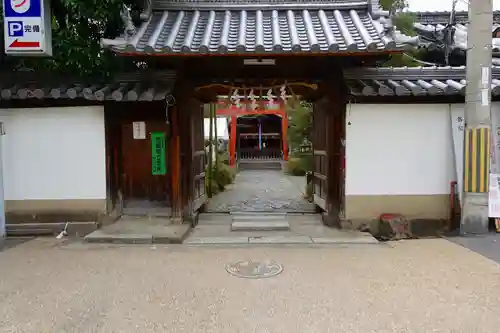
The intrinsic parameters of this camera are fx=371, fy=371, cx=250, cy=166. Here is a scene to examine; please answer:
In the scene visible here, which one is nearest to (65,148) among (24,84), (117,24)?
(24,84)

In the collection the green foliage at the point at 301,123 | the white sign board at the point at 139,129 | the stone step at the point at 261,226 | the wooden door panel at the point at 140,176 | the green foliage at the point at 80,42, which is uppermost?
the green foliage at the point at 80,42

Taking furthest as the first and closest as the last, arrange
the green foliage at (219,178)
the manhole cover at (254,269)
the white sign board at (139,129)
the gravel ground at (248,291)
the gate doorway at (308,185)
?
the green foliage at (219,178)
the white sign board at (139,129)
the gate doorway at (308,185)
the manhole cover at (254,269)
the gravel ground at (248,291)

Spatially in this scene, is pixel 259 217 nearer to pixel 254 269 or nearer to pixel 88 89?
pixel 254 269

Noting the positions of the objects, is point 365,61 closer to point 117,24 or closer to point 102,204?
point 117,24

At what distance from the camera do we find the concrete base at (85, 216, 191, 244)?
7.23 m

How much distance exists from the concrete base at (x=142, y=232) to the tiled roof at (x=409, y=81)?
460 centimetres

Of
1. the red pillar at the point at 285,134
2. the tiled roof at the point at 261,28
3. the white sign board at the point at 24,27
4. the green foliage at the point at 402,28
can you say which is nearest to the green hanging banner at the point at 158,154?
the tiled roof at the point at 261,28

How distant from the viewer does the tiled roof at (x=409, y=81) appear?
7.57m

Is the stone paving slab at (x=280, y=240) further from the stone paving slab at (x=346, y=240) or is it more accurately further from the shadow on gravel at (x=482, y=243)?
the shadow on gravel at (x=482, y=243)

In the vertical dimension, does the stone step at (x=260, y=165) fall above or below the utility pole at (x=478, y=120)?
below

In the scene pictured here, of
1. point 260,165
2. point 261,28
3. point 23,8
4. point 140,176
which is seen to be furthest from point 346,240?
point 260,165

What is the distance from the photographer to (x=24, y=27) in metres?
7.18

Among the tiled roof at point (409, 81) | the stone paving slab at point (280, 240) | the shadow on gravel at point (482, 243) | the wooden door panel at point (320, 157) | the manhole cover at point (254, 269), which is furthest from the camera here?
the wooden door panel at point (320, 157)

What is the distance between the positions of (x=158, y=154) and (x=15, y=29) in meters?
3.72
